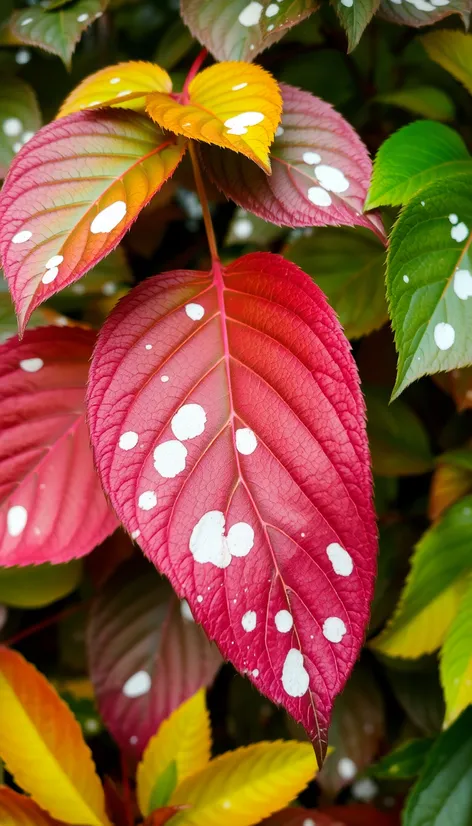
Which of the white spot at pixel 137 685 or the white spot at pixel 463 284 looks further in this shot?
the white spot at pixel 137 685

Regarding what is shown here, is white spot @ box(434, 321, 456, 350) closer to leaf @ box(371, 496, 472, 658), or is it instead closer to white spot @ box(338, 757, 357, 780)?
leaf @ box(371, 496, 472, 658)

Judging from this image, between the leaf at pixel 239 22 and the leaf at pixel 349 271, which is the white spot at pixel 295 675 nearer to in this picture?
the leaf at pixel 349 271

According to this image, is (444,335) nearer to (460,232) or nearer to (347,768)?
(460,232)

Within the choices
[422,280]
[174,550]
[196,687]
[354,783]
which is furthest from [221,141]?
[354,783]

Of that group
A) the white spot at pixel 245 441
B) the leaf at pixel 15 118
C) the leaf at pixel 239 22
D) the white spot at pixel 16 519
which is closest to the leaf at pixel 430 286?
the white spot at pixel 245 441

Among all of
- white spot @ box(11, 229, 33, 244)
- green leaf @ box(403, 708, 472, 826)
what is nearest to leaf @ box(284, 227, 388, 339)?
white spot @ box(11, 229, 33, 244)

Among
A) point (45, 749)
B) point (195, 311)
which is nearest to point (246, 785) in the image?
point (45, 749)
